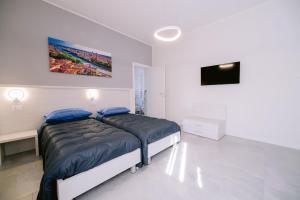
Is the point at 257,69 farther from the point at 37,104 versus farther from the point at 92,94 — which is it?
the point at 37,104

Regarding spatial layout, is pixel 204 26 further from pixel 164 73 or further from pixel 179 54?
pixel 164 73

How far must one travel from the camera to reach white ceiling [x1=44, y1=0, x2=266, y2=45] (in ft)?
8.39

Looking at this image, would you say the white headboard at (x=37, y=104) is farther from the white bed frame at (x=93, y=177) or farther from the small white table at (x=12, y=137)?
the white bed frame at (x=93, y=177)

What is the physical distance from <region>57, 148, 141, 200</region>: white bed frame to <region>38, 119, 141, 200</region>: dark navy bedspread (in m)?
0.06

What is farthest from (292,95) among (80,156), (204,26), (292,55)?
(80,156)

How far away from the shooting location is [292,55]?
230cm

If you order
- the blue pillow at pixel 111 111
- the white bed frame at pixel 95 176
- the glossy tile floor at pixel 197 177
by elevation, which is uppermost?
the blue pillow at pixel 111 111

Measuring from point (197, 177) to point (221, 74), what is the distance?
2527 millimetres

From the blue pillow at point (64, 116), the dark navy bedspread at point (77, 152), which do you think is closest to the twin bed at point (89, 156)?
the dark navy bedspread at point (77, 152)

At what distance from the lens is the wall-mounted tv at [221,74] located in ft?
9.43

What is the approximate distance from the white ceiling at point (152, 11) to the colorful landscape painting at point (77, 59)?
805 mm

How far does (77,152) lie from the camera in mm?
1258

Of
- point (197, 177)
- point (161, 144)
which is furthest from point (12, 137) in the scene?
point (197, 177)

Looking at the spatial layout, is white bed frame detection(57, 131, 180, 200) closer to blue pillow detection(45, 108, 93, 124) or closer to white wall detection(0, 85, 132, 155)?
blue pillow detection(45, 108, 93, 124)
